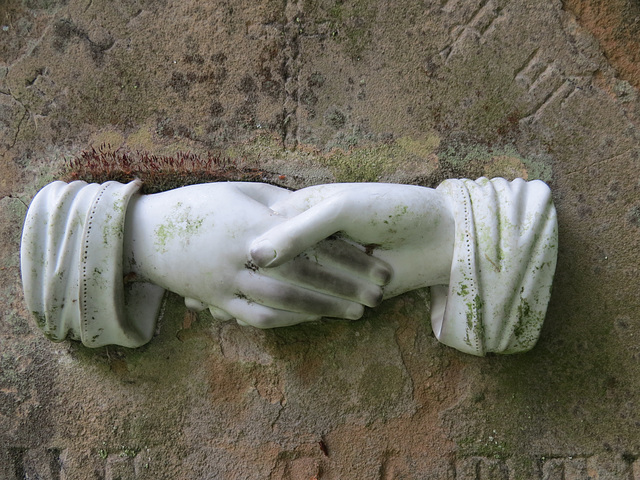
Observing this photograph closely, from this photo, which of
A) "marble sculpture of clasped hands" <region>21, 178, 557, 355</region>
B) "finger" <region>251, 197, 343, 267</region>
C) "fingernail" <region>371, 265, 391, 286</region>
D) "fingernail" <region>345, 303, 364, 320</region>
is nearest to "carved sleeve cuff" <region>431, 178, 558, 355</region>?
"marble sculpture of clasped hands" <region>21, 178, 557, 355</region>

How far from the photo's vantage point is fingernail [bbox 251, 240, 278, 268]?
1964 mm

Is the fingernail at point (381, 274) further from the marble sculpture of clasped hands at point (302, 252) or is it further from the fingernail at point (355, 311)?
the fingernail at point (355, 311)

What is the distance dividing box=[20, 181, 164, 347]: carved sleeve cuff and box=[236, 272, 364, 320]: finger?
0.54 meters

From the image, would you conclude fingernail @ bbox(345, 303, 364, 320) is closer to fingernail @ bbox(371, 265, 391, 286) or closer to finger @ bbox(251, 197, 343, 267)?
fingernail @ bbox(371, 265, 391, 286)

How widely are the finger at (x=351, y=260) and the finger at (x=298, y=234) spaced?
0.11 meters

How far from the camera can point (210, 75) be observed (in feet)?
8.43

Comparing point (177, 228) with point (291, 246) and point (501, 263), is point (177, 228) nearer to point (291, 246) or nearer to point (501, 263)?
point (291, 246)

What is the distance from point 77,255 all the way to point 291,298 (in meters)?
0.88

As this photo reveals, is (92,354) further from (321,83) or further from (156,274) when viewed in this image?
(321,83)

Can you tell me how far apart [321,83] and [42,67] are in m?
1.41

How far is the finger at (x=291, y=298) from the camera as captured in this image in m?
2.07

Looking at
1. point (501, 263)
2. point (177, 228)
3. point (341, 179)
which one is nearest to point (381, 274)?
point (501, 263)

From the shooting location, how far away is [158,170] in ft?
8.16

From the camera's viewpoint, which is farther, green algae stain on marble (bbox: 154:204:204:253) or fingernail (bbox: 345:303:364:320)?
fingernail (bbox: 345:303:364:320)
